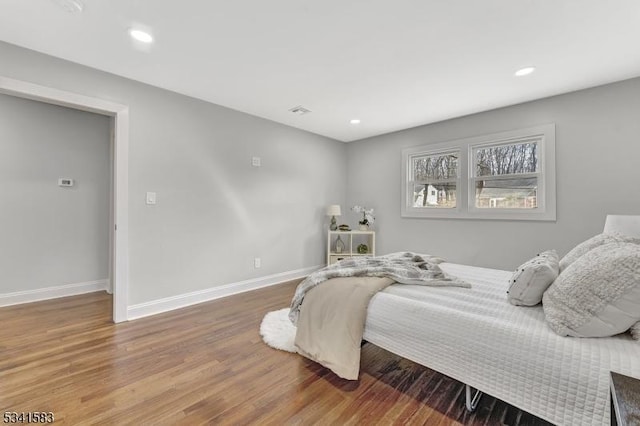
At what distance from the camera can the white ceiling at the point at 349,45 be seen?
185 cm

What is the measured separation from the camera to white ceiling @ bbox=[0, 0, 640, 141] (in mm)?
1854

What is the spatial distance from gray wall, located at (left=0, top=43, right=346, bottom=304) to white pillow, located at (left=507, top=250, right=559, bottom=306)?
311cm

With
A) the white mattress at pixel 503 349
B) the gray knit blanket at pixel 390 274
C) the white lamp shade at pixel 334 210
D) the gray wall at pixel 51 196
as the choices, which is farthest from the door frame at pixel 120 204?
the white lamp shade at pixel 334 210

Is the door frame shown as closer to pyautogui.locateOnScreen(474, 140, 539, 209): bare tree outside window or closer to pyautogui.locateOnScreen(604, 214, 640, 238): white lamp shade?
pyautogui.locateOnScreen(474, 140, 539, 209): bare tree outside window

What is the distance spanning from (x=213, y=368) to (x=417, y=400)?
138cm

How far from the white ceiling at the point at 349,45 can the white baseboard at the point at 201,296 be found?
2325 millimetres

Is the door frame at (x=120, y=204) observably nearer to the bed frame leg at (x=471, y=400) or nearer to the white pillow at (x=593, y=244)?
the bed frame leg at (x=471, y=400)

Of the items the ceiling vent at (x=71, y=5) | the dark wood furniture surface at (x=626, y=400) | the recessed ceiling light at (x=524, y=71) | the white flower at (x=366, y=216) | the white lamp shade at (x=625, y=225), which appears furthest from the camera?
the white flower at (x=366, y=216)

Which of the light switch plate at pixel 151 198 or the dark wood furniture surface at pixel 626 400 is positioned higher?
the light switch plate at pixel 151 198

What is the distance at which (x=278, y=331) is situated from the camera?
2562 millimetres

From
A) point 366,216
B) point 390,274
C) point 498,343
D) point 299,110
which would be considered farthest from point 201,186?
point 498,343

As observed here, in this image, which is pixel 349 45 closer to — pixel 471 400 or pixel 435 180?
pixel 471 400

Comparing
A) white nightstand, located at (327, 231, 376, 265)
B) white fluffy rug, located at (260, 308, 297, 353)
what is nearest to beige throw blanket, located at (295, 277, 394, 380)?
white fluffy rug, located at (260, 308, 297, 353)

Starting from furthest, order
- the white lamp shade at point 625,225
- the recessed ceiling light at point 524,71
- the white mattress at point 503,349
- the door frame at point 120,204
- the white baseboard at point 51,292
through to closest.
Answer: the white baseboard at point 51,292, the door frame at point 120,204, the recessed ceiling light at point 524,71, the white lamp shade at point 625,225, the white mattress at point 503,349
